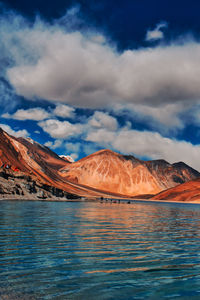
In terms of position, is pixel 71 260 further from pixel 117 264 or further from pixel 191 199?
pixel 191 199

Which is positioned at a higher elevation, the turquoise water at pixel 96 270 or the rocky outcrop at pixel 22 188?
the rocky outcrop at pixel 22 188

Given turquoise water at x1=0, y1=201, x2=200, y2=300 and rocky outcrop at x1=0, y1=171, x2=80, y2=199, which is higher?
rocky outcrop at x1=0, y1=171, x2=80, y2=199

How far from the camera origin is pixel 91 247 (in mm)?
15195

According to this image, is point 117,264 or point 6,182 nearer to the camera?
point 117,264

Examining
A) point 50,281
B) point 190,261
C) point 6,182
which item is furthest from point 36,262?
point 6,182

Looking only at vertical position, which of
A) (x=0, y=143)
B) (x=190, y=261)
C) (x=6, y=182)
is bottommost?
(x=190, y=261)

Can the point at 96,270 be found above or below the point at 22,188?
below

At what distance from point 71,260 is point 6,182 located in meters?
75.4

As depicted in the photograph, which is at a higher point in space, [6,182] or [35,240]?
[6,182]

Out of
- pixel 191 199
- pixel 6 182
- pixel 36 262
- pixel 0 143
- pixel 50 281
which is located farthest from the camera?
pixel 191 199

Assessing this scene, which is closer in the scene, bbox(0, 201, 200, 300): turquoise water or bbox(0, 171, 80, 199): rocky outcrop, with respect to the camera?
bbox(0, 201, 200, 300): turquoise water

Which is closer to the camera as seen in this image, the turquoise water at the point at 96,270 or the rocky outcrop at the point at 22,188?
the turquoise water at the point at 96,270

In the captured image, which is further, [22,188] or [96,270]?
[22,188]

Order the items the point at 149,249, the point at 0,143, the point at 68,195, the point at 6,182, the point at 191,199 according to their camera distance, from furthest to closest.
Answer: the point at 191,199 → the point at 0,143 → the point at 68,195 → the point at 6,182 → the point at 149,249
